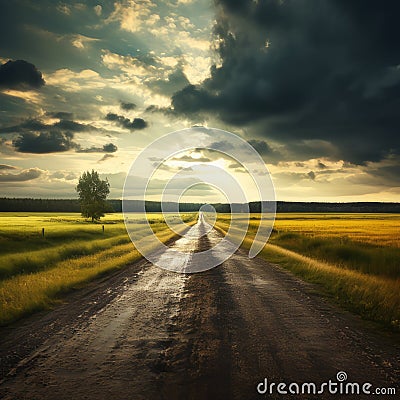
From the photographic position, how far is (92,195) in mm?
72188

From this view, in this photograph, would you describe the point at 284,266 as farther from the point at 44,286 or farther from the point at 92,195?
the point at 92,195

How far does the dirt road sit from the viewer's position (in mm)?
4754

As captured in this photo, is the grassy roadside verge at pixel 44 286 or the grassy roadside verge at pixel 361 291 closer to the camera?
the grassy roadside verge at pixel 361 291

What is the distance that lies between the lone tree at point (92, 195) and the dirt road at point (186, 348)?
62861mm

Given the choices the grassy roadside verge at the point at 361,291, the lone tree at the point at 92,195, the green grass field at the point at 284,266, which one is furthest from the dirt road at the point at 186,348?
the lone tree at the point at 92,195

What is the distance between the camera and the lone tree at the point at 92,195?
231ft

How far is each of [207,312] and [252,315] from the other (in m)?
1.22

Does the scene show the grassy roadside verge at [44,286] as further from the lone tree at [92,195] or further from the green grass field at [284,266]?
the lone tree at [92,195]

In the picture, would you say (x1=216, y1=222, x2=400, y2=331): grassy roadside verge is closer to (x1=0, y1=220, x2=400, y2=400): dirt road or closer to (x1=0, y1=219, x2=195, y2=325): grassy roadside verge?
(x1=0, y1=220, x2=400, y2=400): dirt road

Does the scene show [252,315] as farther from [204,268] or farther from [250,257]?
[250,257]

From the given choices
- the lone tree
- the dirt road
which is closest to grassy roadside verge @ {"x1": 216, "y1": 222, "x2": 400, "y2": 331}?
the dirt road

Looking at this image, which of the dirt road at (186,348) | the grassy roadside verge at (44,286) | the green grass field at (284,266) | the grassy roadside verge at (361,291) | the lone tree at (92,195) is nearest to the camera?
the dirt road at (186,348)

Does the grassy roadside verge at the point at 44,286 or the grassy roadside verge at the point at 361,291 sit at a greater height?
the grassy roadside verge at the point at 361,291

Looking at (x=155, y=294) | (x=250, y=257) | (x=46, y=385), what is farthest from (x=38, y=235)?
(x=46, y=385)
